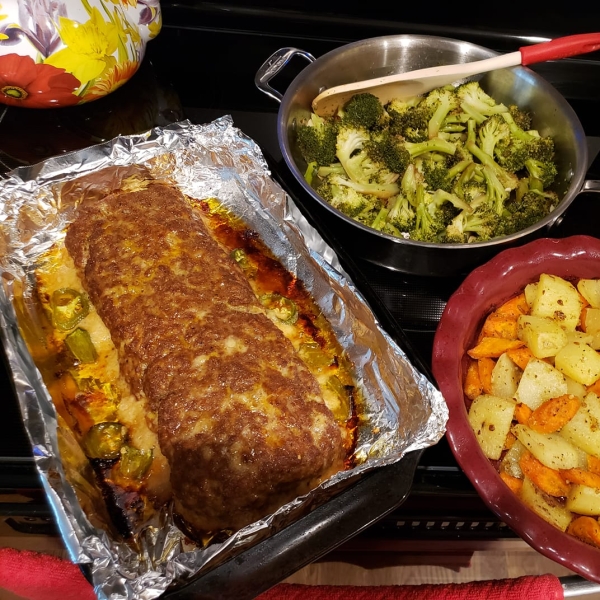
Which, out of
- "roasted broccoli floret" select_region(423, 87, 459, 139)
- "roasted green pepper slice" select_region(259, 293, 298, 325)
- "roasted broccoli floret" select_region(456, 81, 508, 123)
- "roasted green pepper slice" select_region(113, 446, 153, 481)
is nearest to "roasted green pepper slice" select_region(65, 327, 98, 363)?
"roasted green pepper slice" select_region(113, 446, 153, 481)

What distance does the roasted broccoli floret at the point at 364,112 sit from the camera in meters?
2.02

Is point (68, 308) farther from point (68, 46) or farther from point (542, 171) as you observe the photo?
point (542, 171)

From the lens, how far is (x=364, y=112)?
6.63ft

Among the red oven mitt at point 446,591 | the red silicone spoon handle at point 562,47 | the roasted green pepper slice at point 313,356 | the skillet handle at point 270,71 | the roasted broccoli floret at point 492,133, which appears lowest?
the red oven mitt at point 446,591

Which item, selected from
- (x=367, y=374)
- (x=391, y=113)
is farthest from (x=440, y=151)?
(x=367, y=374)

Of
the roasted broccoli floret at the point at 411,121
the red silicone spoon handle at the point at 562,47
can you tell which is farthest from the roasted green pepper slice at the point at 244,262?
the red silicone spoon handle at the point at 562,47

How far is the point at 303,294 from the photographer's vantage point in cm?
185

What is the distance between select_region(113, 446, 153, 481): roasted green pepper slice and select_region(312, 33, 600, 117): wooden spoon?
4.59 ft

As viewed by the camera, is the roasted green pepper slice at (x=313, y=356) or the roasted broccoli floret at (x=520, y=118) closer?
the roasted green pepper slice at (x=313, y=356)

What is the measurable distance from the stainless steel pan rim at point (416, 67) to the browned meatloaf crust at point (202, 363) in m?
0.44

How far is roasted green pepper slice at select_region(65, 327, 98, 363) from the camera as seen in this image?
164cm

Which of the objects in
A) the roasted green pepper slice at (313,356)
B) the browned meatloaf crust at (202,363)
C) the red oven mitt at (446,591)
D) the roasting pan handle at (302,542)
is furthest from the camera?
the roasted green pepper slice at (313,356)

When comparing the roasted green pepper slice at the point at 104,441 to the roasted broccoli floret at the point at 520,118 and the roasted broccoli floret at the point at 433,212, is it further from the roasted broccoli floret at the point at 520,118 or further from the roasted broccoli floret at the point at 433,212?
the roasted broccoli floret at the point at 520,118

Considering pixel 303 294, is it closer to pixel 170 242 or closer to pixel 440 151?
pixel 170 242
